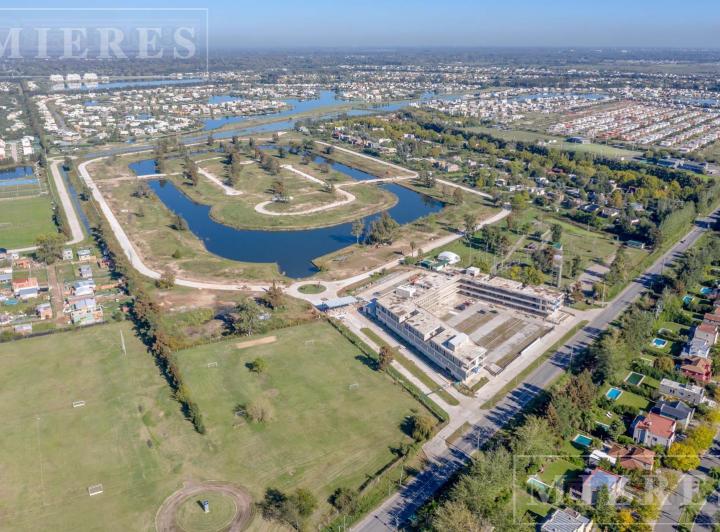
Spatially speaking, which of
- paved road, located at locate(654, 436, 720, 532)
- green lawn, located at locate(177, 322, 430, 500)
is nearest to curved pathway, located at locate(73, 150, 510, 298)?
green lawn, located at locate(177, 322, 430, 500)

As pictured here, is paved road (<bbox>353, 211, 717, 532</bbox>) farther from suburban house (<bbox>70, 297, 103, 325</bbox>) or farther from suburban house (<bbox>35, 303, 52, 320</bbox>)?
suburban house (<bbox>35, 303, 52, 320</bbox>)

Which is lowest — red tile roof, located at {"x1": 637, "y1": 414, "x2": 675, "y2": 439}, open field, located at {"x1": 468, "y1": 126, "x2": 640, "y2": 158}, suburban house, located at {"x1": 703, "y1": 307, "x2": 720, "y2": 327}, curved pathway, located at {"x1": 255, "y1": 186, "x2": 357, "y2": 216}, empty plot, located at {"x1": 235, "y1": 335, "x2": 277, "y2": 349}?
empty plot, located at {"x1": 235, "y1": 335, "x2": 277, "y2": 349}

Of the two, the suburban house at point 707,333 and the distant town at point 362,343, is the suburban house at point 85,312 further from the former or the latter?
the suburban house at point 707,333

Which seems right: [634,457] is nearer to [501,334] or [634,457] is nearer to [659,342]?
[501,334]

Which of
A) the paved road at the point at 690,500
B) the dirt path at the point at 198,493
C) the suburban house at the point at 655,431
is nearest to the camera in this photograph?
the paved road at the point at 690,500

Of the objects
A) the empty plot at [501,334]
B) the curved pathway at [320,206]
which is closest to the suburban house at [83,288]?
the curved pathway at [320,206]
